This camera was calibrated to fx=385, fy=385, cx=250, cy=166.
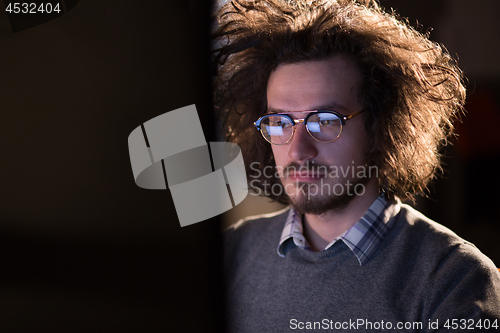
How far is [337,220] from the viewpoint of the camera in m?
1.08

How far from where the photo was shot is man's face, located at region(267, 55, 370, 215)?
0.98 meters

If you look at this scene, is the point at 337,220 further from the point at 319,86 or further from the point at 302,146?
the point at 319,86

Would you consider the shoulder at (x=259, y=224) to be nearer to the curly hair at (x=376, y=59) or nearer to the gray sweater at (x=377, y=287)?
the gray sweater at (x=377, y=287)

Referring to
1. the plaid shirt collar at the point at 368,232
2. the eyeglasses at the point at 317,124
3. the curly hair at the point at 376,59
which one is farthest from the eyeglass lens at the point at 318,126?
the plaid shirt collar at the point at 368,232

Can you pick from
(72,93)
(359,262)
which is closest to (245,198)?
(359,262)

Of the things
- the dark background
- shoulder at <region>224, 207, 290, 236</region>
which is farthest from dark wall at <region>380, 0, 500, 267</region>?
the dark background

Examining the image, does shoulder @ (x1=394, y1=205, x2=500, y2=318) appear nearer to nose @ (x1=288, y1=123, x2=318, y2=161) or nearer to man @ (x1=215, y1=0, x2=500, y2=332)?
man @ (x1=215, y1=0, x2=500, y2=332)

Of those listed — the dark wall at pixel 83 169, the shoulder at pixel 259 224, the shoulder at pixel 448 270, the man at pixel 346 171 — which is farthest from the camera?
the shoulder at pixel 259 224

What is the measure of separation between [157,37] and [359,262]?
713 mm

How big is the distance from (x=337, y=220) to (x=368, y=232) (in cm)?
11

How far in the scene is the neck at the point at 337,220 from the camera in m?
1.07

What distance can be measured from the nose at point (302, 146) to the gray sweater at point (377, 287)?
26 centimetres

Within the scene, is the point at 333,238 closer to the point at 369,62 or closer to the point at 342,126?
the point at 342,126

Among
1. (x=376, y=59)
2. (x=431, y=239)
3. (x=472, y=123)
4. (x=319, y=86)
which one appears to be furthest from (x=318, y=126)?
(x=472, y=123)
